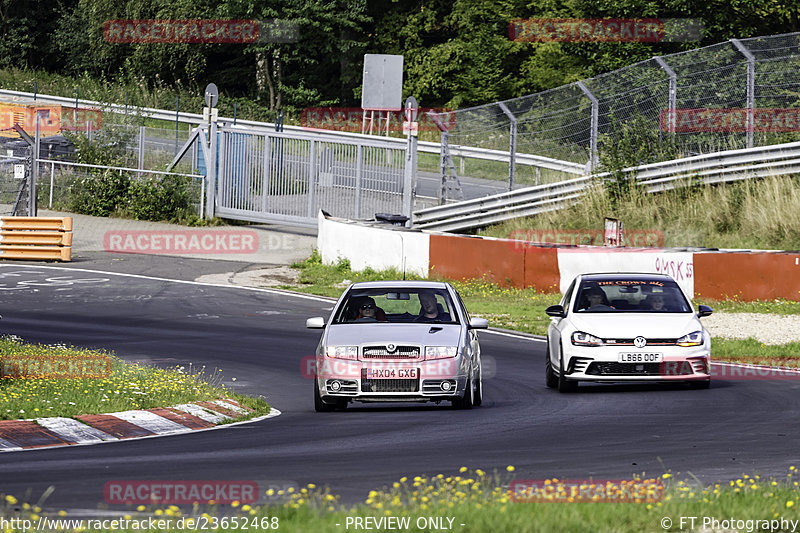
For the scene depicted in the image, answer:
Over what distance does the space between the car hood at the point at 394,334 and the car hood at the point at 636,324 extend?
6.97 ft

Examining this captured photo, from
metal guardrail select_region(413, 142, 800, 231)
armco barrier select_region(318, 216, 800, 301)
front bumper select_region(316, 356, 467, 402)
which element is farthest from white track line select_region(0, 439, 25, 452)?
metal guardrail select_region(413, 142, 800, 231)

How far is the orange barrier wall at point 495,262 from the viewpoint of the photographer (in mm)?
26531

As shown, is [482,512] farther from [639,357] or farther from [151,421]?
[639,357]

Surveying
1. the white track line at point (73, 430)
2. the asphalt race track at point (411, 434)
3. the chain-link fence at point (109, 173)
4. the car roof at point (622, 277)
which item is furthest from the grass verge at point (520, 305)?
the white track line at point (73, 430)

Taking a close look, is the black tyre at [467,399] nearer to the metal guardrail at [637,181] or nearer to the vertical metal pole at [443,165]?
the metal guardrail at [637,181]

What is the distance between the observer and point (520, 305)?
25.5 m

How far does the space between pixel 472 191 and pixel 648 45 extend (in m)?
14.2

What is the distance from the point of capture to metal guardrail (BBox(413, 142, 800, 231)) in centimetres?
3016

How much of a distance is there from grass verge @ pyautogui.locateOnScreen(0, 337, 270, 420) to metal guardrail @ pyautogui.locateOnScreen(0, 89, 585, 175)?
18657mm

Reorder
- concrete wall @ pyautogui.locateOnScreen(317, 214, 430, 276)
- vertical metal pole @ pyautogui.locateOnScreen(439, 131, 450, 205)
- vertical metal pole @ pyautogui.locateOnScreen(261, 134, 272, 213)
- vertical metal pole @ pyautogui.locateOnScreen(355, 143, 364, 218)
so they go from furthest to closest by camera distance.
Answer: vertical metal pole @ pyautogui.locateOnScreen(261, 134, 272, 213), vertical metal pole @ pyautogui.locateOnScreen(355, 143, 364, 218), vertical metal pole @ pyautogui.locateOnScreen(439, 131, 450, 205), concrete wall @ pyautogui.locateOnScreen(317, 214, 430, 276)

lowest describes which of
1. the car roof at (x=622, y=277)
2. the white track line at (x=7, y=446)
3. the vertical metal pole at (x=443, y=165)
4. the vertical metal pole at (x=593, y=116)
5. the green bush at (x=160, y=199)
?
the white track line at (x=7, y=446)

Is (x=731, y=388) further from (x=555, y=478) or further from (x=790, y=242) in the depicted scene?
(x=790, y=242)

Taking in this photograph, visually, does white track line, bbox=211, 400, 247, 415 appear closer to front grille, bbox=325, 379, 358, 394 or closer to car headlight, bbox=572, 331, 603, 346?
front grille, bbox=325, 379, 358, 394

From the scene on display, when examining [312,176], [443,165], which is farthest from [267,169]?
[443,165]
